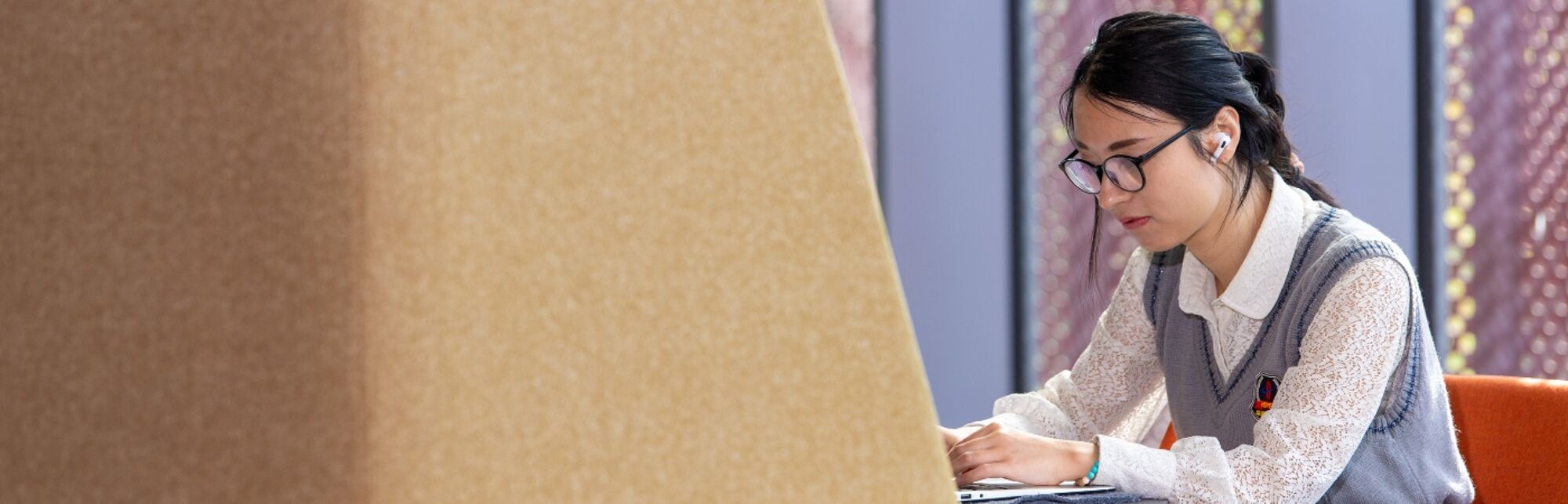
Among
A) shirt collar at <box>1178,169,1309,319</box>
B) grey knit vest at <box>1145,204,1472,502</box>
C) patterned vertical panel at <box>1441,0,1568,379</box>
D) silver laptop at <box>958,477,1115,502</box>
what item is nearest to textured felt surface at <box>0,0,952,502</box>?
silver laptop at <box>958,477,1115,502</box>

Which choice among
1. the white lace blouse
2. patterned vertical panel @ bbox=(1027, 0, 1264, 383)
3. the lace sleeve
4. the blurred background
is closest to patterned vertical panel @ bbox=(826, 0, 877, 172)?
the blurred background

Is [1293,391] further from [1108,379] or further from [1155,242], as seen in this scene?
[1108,379]

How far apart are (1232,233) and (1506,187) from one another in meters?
1.87

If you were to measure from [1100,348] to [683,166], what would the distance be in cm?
122

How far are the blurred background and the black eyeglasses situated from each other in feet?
4.23

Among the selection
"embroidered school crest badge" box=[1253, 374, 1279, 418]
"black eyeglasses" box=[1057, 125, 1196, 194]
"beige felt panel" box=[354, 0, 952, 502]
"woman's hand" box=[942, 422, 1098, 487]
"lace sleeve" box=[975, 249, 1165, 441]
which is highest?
"beige felt panel" box=[354, 0, 952, 502]

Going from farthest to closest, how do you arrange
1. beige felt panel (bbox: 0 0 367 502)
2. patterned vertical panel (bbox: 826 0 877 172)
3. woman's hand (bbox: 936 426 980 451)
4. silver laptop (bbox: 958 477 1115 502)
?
patterned vertical panel (bbox: 826 0 877 172)
woman's hand (bbox: 936 426 980 451)
silver laptop (bbox: 958 477 1115 502)
beige felt panel (bbox: 0 0 367 502)

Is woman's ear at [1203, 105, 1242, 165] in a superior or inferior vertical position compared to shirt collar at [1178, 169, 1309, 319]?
superior

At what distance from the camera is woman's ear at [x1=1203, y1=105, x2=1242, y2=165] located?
53.5 inches

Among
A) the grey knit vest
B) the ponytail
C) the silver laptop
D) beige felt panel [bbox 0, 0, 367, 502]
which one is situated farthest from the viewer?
the ponytail

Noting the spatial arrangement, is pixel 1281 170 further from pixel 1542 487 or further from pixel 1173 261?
pixel 1542 487

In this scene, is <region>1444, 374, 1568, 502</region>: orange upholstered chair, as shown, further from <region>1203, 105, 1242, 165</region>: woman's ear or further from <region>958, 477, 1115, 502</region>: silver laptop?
<region>958, 477, 1115, 502</region>: silver laptop

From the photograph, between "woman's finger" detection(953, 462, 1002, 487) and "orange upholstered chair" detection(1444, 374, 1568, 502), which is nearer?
"woman's finger" detection(953, 462, 1002, 487)

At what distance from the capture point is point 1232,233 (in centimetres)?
140
